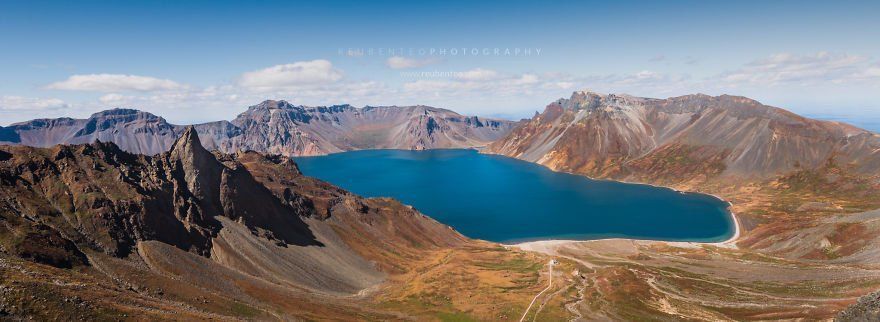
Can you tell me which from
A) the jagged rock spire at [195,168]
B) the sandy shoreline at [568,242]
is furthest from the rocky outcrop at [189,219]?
the sandy shoreline at [568,242]

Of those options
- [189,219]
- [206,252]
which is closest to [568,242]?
[206,252]

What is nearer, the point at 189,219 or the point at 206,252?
the point at 206,252

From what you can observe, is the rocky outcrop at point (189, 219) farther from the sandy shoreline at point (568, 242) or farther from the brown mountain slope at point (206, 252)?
the sandy shoreline at point (568, 242)

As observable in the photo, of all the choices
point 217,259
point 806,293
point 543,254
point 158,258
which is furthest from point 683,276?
point 158,258

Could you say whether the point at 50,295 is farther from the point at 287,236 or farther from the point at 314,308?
the point at 287,236

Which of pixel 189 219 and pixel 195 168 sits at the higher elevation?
pixel 195 168

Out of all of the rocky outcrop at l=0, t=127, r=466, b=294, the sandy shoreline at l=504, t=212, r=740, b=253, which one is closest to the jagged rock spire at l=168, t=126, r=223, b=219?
the rocky outcrop at l=0, t=127, r=466, b=294

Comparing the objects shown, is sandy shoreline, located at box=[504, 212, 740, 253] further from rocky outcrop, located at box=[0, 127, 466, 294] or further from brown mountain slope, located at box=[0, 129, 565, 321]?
rocky outcrop, located at box=[0, 127, 466, 294]

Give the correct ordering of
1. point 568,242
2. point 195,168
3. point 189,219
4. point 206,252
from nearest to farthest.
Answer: point 206,252, point 189,219, point 195,168, point 568,242

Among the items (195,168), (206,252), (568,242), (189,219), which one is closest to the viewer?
(206,252)

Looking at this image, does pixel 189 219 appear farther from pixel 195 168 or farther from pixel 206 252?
pixel 195 168

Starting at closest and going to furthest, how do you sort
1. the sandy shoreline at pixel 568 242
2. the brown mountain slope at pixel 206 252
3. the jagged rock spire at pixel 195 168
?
1. the brown mountain slope at pixel 206 252
2. the jagged rock spire at pixel 195 168
3. the sandy shoreline at pixel 568 242
